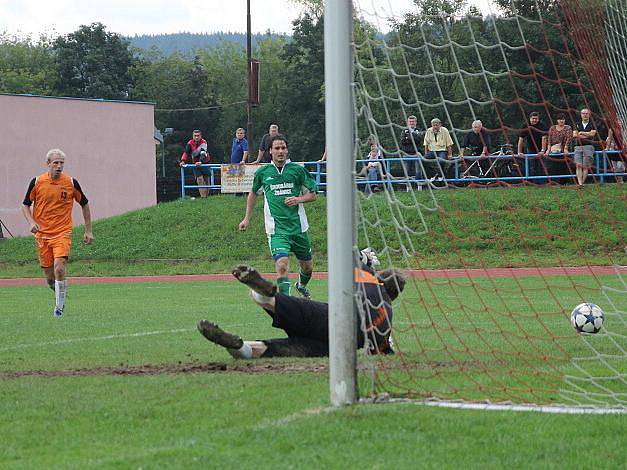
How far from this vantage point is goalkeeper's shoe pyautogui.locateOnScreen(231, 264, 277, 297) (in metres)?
7.34

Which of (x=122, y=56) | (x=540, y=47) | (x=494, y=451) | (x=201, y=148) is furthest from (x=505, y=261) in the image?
(x=122, y=56)

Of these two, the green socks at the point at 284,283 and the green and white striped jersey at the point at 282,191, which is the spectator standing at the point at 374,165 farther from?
the green and white striped jersey at the point at 282,191

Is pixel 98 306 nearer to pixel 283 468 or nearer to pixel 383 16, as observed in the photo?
pixel 383 16

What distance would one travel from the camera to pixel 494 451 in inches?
189

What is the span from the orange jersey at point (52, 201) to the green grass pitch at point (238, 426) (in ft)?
17.9

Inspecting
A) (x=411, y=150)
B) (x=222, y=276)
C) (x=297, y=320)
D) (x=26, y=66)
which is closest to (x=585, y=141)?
(x=411, y=150)

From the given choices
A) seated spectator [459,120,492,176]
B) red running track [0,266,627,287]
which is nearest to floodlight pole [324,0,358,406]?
seated spectator [459,120,492,176]

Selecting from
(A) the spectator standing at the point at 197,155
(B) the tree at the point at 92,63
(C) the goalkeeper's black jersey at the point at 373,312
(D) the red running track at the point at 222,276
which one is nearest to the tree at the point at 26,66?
(B) the tree at the point at 92,63

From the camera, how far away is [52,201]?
1400cm

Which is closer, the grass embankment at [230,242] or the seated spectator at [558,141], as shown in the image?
the seated spectator at [558,141]

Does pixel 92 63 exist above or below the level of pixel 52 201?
above

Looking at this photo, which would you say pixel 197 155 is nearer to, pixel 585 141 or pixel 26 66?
pixel 585 141

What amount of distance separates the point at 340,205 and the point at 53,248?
901 cm

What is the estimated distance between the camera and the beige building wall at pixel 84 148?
4369cm
